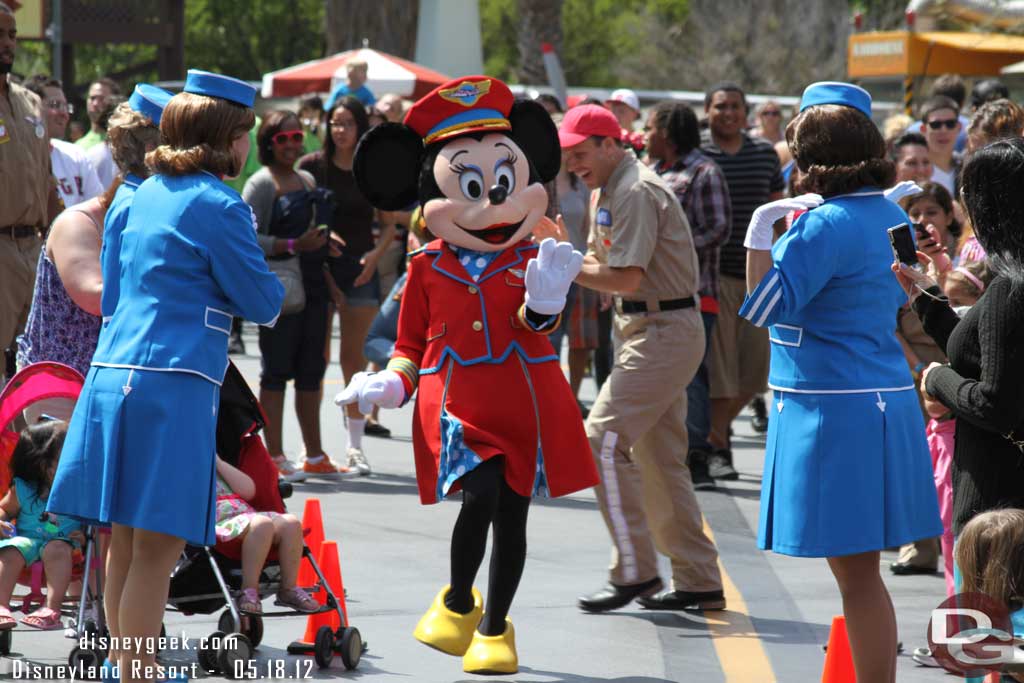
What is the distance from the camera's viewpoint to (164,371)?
481cm

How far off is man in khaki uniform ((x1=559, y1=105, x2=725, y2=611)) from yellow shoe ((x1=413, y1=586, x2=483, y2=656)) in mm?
1238

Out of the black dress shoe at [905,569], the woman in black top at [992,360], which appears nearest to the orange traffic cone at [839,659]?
the woman in black top at [992,360]

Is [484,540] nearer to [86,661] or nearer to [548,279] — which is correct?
[548,279]

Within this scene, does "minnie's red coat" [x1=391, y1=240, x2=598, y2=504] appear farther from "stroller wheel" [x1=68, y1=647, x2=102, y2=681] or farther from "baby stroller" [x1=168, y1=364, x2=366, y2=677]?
"stroller wheel" [x1=68, y1=647, x2=102, y2=681]

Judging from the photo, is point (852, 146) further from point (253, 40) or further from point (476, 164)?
point (253, 40)

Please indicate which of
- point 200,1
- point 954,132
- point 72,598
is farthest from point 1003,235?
point 200,1

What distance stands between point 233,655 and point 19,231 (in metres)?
3.00

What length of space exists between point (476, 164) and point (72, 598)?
2.27 metres

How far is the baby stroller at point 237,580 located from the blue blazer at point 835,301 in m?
1.88

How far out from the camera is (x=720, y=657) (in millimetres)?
6078

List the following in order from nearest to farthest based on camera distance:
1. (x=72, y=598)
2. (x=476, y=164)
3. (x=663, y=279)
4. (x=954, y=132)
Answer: (x=476, y=164), (x=72, y=598), (x=663, y=279), (x=954, y=132)

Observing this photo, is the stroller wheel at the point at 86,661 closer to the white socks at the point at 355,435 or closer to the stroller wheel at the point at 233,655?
the stroller wheel at the point at 233,655

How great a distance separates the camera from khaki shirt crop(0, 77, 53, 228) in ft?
24.5

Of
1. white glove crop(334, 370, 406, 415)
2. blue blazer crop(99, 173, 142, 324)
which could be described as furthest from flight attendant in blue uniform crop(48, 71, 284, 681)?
white glove crop(334, 370, 406, 415)
